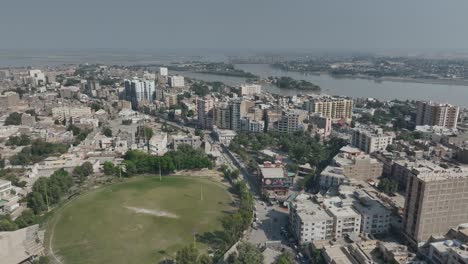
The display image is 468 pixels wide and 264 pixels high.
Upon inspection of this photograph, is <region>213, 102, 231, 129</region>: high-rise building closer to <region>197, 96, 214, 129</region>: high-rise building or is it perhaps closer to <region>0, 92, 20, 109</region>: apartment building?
<region>197, 96, 214, 129</region>: high-rise building

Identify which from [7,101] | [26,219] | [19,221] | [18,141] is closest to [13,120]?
[18,141]

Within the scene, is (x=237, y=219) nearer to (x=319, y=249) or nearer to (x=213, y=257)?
(x=213, y=257)

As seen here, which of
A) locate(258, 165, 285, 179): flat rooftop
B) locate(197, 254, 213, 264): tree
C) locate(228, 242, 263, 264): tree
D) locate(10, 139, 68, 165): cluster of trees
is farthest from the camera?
locate(10, 139, 68, 165): cluster of trees

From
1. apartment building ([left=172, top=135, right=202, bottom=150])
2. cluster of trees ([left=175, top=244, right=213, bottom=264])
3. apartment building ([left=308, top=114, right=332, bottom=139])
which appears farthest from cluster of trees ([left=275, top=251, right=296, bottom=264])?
apartment building ([left=308, top=114, right=332, bottom=139])

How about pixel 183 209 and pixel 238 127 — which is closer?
pixel 183 209

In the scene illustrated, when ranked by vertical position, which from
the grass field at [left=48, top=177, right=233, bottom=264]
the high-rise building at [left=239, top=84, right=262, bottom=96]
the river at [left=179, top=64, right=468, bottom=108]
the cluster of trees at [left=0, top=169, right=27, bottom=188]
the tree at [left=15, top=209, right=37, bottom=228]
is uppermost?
the high-rise building at [left=239, top=84, right=262, bottom=96]

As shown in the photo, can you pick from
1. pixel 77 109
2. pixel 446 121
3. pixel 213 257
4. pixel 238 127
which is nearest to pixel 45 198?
pixel 213 257
